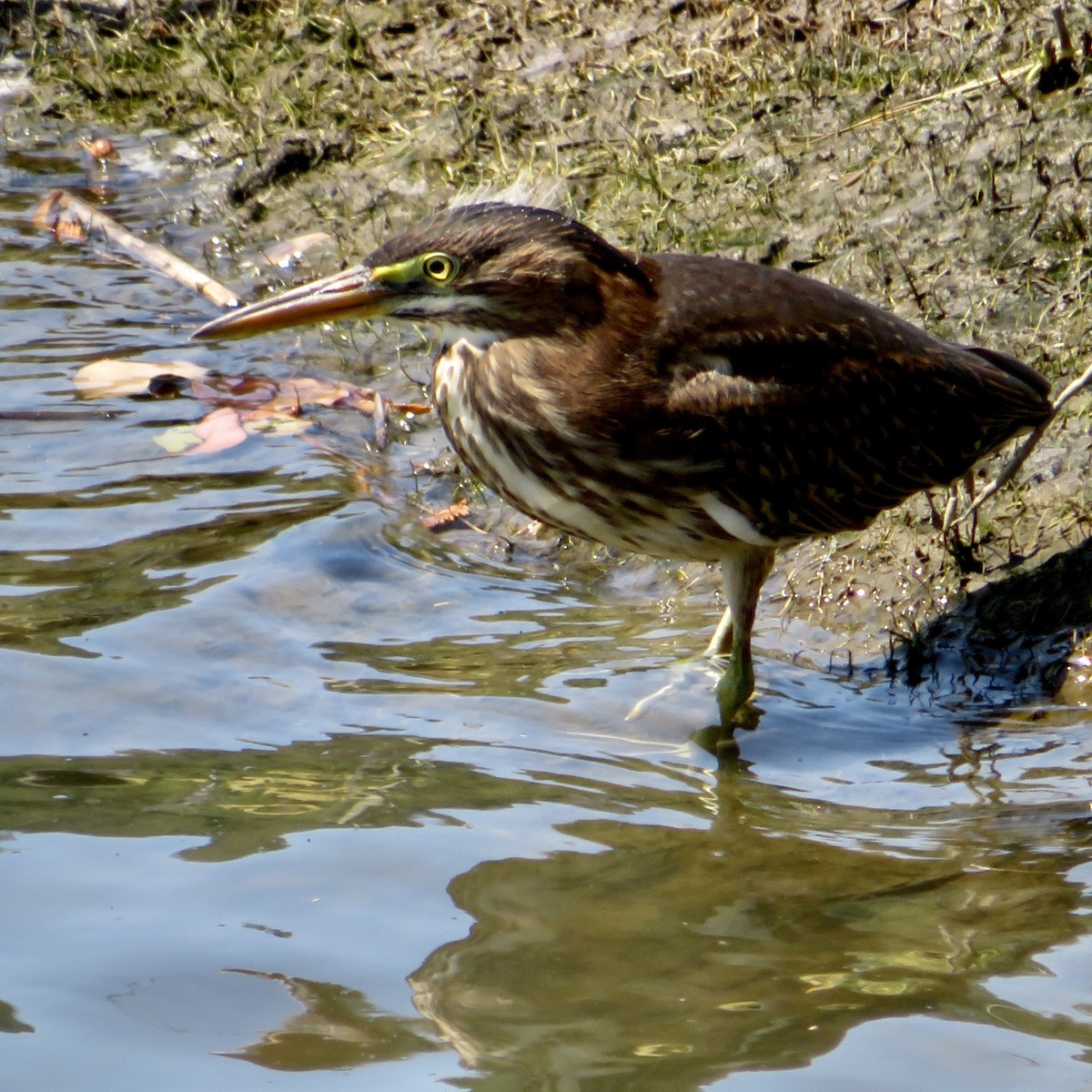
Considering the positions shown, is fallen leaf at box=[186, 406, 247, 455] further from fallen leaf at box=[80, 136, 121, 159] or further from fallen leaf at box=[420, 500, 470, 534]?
fallen leaf at box=[80, 136, 121, 159]

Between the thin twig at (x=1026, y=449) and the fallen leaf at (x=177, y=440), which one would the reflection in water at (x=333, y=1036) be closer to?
the thin twig at (x=1026, y=449)

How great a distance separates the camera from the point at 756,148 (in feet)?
22.7

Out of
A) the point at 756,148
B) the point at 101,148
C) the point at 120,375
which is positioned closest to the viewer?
the point at 120,375

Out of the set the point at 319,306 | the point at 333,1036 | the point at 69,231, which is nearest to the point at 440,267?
the point at 319,306

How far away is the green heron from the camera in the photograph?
4645mm

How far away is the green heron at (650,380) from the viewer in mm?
4645

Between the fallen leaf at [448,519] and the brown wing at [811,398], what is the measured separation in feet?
4.78

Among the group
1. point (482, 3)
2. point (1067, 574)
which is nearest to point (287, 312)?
point (1067, 574)

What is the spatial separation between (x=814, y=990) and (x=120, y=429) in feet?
13.7

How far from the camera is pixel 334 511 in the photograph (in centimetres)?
584

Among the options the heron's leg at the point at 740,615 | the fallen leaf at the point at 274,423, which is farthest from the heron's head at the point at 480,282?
the fallen leaf at the point at 274,423

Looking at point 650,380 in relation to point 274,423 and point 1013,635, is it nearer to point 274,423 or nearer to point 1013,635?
point 1013,635

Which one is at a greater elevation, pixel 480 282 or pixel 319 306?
pixel 480 282

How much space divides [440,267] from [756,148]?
107 inches
